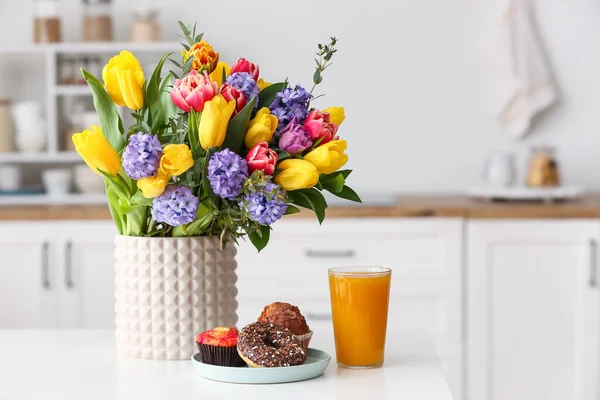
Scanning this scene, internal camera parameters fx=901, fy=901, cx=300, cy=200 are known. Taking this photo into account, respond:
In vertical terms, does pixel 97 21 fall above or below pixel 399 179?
above

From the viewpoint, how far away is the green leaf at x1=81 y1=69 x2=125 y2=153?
1.22 m

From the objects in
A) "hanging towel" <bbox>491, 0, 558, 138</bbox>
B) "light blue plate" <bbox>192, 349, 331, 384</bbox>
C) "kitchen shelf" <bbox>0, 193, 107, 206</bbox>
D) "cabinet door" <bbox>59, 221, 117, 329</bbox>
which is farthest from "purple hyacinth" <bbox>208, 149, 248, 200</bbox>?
"hanging towel" <bbox>491, 0, 558, 138</bbox>

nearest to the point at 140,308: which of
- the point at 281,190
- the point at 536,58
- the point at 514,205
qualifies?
the point at 281,190

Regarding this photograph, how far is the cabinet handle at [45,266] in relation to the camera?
2840 millimetres

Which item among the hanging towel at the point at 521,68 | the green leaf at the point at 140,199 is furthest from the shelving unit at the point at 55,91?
the green leaf at the point at 140,199

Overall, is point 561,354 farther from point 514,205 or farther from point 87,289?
point 87,289

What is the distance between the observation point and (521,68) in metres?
3.23

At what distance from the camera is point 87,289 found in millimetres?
2852

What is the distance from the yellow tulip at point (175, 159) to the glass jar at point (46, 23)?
7.40 feet

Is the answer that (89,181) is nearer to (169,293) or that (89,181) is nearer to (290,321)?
(169,293)

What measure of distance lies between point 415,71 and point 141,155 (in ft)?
7.59

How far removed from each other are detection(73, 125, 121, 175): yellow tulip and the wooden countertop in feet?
5.26

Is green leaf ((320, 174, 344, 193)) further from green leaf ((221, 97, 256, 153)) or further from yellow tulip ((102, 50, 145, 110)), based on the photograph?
yellow tulip ((102, 50, 145, 110))

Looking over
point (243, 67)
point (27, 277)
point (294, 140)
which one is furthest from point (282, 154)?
point (27, 277)
